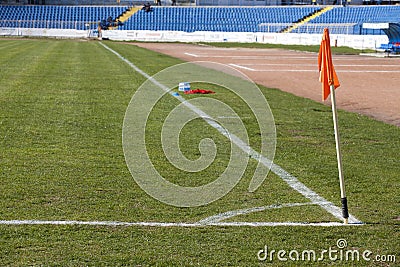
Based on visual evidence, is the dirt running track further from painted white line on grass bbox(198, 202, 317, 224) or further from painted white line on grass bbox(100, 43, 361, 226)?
painted white line on grass bbox(198, 202, 317, 224)

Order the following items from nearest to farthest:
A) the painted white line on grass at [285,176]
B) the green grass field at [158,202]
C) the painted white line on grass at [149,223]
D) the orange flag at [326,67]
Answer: the green grass field at [158,202] < the painted white line on grass at [149,223] < the orange flag at [326,67] < the painted white line on grass at [285,176]

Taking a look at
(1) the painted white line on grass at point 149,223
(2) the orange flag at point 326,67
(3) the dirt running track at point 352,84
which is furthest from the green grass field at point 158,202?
(3) the dirt running track at point 352,84

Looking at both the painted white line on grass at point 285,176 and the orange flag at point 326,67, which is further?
the painted white line on grass at point 285,176

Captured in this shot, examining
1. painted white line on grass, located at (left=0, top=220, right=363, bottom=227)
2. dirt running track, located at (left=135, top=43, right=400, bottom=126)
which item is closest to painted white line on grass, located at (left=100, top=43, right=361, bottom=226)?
painted white line on grass, located at (left=0, top=220, right=363, bottom=227)

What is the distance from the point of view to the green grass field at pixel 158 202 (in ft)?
15.4

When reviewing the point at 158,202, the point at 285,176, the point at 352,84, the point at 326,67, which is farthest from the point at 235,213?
the point at 352,84

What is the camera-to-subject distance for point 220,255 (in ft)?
15.3

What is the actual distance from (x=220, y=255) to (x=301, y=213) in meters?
1.28

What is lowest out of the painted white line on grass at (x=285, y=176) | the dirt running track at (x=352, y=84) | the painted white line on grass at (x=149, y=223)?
the dirt running track at (x=352, y=84)

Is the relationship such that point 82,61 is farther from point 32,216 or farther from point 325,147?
point 32,216

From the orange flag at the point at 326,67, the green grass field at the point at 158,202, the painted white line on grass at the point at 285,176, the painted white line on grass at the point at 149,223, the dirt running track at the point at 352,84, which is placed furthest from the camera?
the dirt running track at the point at 352,84

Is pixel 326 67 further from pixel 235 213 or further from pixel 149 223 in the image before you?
pixel 149 223

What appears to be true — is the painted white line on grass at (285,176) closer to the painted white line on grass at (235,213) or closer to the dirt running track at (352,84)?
the painted white line on grass at (235,213)

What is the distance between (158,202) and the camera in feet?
19.8
